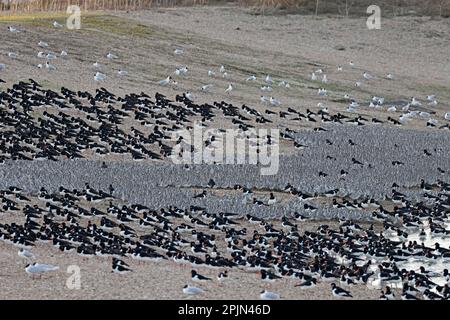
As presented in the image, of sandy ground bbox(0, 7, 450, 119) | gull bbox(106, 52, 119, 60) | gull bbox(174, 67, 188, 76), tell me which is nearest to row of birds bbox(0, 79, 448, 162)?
sandy ground bbox(0, 7, 450, 119)

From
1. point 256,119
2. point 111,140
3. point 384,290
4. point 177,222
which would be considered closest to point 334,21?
point 256,119

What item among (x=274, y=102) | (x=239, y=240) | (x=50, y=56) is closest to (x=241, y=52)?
(x=274, y=102)

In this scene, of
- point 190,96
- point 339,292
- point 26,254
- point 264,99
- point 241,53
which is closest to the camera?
point 339,292

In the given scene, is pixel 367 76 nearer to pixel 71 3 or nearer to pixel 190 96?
pixel 190 96

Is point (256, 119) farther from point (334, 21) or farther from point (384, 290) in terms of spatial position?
point (334, 21)

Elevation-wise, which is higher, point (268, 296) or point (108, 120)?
point (108, 120)

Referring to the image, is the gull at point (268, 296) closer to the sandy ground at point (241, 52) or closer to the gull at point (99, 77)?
the sandy ground at point (241, 52)

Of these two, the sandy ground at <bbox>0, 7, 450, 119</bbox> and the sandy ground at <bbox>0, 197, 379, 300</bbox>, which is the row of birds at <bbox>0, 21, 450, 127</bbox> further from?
the sandy ground at <bbox>0, 197, 379, 300</bbox>

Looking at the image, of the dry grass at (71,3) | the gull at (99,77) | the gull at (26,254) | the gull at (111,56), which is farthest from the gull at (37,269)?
the dry grass at (71,3)
